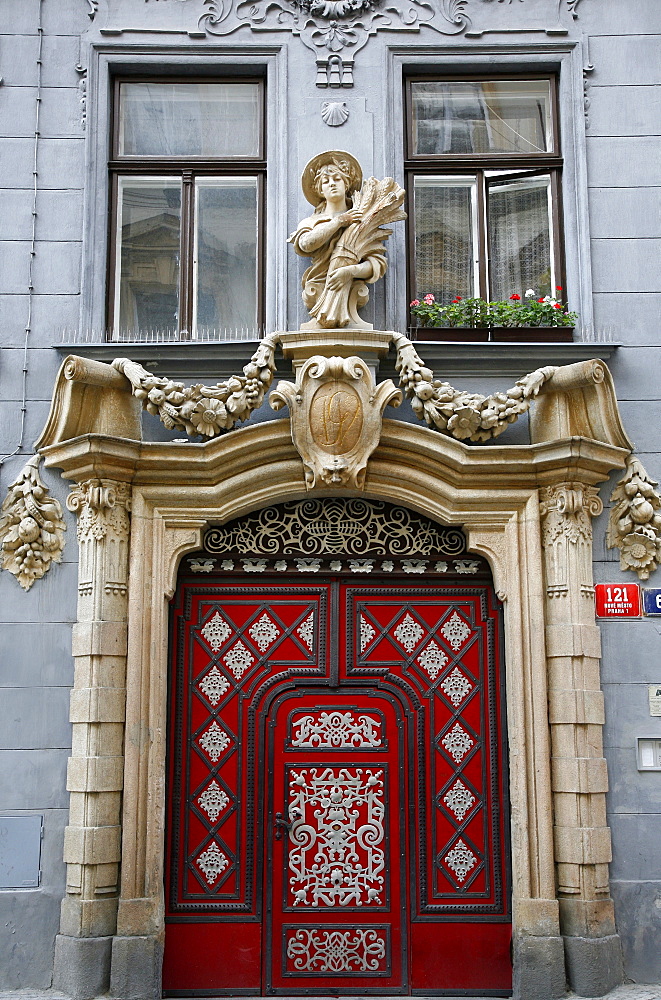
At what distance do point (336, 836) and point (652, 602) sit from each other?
2328 millimetres

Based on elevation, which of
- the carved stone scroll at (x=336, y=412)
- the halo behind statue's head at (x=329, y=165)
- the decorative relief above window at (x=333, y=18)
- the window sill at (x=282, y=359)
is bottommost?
the carved stone scroll at (x=336, y=412)

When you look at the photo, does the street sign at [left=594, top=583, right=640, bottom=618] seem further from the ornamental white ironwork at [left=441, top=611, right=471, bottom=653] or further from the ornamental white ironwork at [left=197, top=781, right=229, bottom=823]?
the ornamental white ironwork at [left=197, top=781, right=229, bottom=823]

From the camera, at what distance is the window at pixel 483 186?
697 centimetres

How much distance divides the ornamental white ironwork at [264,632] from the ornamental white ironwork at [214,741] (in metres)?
0.54

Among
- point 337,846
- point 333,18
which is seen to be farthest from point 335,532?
point 333,18

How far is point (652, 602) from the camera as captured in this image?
6344 millimetres

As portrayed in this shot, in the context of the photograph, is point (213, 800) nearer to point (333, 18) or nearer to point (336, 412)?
point (336, 412)

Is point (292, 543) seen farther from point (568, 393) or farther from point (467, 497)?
point (568, 393)

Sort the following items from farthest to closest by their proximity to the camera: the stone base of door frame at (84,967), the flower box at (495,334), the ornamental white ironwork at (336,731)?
the flower box at (495,334) < the ornamental white ironwork at (336,731) < the stone base of door frame at (84,967)

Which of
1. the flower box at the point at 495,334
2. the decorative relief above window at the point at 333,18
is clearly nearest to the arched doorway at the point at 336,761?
the flower box at the point at 495,334

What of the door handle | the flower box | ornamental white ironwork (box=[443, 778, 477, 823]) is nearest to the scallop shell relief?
the flower box

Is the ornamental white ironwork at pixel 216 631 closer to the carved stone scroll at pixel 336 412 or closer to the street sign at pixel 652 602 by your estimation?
the carved stone scroll at pixel 336 412

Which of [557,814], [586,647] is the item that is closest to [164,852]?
[557,814]

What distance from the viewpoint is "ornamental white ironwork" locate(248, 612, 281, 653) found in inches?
255
